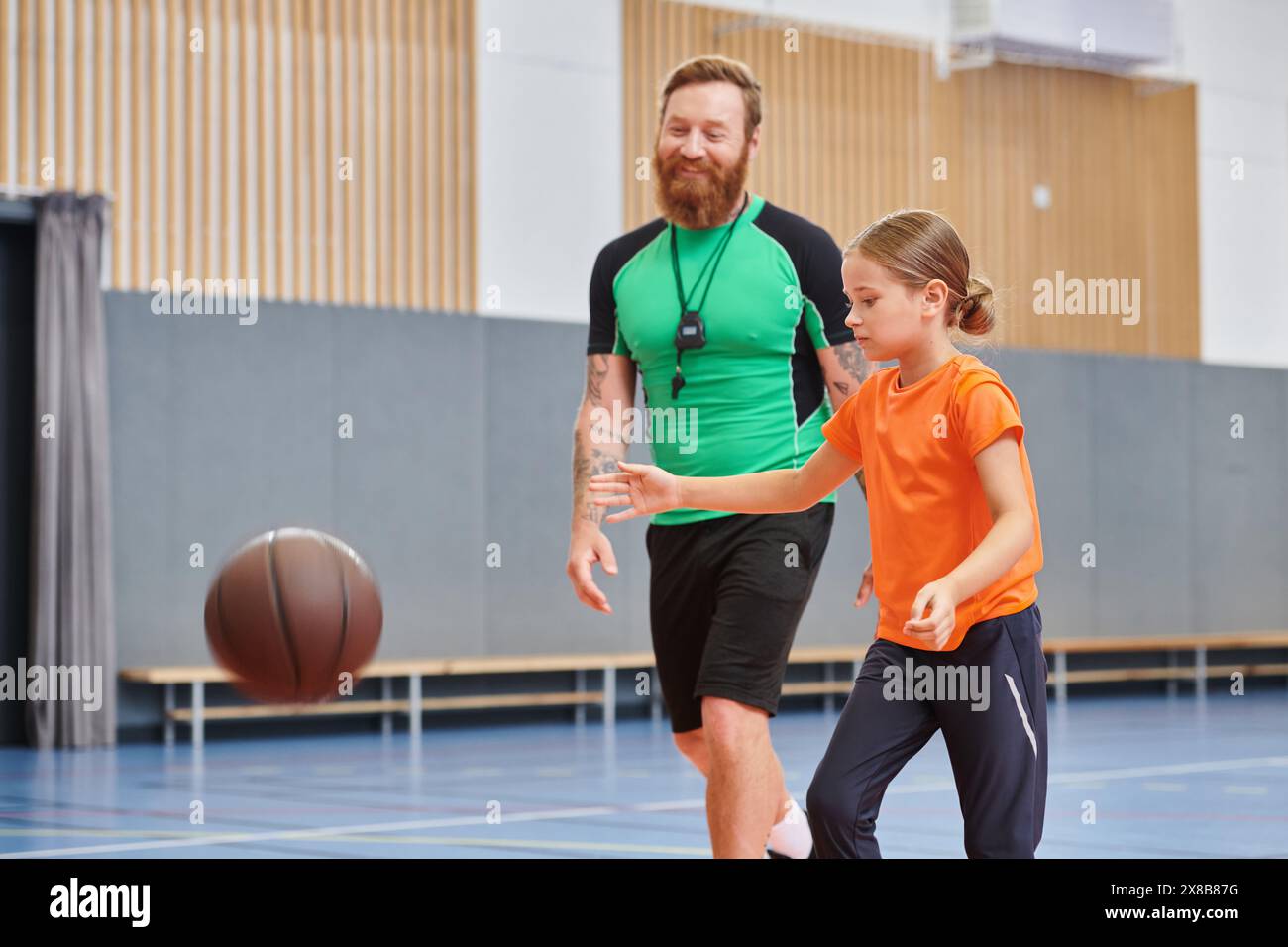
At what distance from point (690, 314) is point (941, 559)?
1.19m

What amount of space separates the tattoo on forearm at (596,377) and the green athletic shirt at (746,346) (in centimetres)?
18

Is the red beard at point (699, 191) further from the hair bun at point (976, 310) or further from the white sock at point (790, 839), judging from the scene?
the white sock at point (790, 839)

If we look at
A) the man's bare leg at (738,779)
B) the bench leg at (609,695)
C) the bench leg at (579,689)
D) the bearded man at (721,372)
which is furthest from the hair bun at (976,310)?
the bench leg at (579,689)

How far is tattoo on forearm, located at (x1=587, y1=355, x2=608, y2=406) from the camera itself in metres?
Answer: 4.34

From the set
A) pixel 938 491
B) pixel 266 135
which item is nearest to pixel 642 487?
pixel 938 491

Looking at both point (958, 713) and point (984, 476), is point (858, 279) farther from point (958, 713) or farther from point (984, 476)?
point (958, 713)

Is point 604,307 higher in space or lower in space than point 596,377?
higher

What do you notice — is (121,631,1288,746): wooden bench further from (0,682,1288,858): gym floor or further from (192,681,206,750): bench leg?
(0,682,1288,858): gym floor

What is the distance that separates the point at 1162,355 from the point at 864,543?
3.59 meters

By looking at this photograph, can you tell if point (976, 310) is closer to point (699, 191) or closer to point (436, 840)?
point (699, 191)

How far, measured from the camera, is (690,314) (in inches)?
160

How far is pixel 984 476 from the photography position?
2975mm

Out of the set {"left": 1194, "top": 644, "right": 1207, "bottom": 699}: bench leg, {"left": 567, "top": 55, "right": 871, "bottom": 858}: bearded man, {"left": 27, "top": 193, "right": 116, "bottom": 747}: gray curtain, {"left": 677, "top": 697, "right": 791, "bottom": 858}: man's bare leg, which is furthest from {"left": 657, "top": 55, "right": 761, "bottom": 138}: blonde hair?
{"left": 1194, "top": 644, "right": 1207, "bottom": 699}: bench leg
